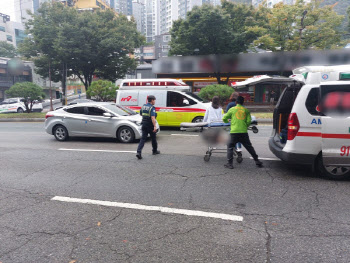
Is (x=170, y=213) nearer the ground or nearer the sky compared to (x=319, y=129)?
nearer the ground

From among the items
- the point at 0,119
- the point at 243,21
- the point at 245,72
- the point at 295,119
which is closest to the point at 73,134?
the point at 295,119

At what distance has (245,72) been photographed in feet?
89.1

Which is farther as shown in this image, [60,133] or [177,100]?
[177,100]

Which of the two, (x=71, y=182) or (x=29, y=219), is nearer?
(x=29, y=219)

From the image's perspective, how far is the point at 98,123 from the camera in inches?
376

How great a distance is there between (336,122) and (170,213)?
331cm

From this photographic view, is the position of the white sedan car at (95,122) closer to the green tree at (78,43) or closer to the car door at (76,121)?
the car door at (76,121)

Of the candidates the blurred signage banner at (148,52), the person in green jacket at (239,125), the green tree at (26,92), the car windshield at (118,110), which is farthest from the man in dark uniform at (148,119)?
the blurred signage banner at (148,52)

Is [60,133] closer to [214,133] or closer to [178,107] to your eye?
[178,107]

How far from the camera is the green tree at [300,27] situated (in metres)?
24.3

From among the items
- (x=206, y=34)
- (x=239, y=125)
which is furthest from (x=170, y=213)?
(x=206, y=34)

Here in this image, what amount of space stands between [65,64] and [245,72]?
17.5 metres

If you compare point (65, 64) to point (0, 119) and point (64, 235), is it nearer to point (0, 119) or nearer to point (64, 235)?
point (0, 119)

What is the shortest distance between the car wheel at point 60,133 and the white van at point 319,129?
7.78m
